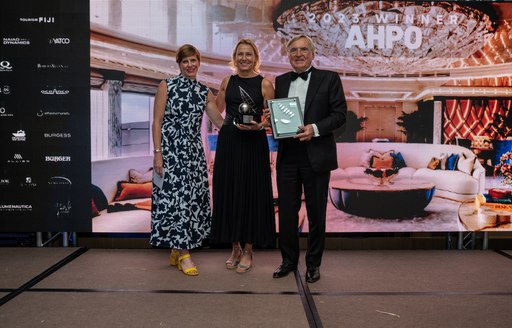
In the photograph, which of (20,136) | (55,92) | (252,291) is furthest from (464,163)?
(20,136)

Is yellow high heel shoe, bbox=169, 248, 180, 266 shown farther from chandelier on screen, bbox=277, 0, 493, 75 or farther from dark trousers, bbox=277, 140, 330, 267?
chandelier on screen, bbox=277, 0, 493, 75

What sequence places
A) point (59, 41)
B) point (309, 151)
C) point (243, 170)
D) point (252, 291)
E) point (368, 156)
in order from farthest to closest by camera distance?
point (368, 156), point (59, 41), point (243, 170), point (309, 151), point (252, 291)

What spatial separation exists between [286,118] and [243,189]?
61 cm

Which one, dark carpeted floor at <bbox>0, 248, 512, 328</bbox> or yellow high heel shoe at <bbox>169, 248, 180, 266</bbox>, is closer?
dark carpeted floor at <bbox>0, 248, 512, 328</bbox>

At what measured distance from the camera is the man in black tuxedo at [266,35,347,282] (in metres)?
3.27

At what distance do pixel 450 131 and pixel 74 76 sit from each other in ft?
10.2

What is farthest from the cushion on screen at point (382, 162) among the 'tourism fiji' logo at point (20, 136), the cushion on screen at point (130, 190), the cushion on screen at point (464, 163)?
the 'tourism fiji' logo at point (20, 136)

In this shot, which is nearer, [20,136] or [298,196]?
[298,196]

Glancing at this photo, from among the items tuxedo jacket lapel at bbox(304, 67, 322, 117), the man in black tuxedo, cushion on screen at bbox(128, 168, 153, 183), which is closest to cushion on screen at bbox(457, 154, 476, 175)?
the man in black tuxedo

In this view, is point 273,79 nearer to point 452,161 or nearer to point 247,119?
point 247,119

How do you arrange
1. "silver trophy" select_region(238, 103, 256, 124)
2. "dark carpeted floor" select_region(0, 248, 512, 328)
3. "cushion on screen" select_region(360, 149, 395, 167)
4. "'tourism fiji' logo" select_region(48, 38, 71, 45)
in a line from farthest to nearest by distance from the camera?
1. "cushion on screen" select_region(360, 149, 395, 167)
2. "'tourism fiji' logo" select_region(48, 38, 71, 45)
3. "silver trophy" select_region(238, 103, 256, 124)
4. "dark carpeted floor" select_region(0, 248, 512, 328)

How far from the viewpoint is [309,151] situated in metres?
3.29

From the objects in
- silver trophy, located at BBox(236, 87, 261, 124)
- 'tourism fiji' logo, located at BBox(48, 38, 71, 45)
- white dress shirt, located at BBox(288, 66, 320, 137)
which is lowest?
silver trophy, located at BBox(236, 87, 261, 124)

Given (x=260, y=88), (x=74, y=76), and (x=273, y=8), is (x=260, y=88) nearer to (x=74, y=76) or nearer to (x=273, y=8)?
(x=273, y=8)
